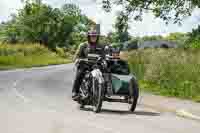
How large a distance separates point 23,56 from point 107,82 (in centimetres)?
6015

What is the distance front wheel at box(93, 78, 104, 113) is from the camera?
14086mm

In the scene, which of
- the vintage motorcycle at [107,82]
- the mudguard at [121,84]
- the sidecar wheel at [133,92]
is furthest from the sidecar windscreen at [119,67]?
the sidecar wheel at [133,92]

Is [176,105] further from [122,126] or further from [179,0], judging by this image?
[179,0]

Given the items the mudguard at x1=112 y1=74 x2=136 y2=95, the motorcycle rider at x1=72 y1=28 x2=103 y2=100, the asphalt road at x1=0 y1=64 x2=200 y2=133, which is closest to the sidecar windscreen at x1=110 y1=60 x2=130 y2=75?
the mudguard at x1=112 y1=74 x2=136 y2=95

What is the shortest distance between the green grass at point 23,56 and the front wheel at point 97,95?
42.3 meters

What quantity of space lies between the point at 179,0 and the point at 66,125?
2293 cm

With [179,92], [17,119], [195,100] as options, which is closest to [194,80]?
[179,92]

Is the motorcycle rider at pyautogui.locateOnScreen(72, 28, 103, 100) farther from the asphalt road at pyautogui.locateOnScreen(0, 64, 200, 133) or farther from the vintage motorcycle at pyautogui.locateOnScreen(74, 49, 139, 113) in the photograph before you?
the asphalt road at pyautogui.locateOnScreen(0, 64, 200, 133)

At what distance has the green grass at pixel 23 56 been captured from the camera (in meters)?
61.9

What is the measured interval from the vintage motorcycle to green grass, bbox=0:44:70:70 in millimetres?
41902

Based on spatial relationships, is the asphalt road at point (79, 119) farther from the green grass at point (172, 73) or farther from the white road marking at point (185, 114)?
the green grass at point (172, 73)

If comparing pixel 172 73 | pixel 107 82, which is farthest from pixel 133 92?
pixel 172 73

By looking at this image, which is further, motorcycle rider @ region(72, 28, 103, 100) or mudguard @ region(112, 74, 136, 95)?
motorcycle rider @ region(72, 28, 103, 100)

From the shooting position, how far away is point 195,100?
18297mm
